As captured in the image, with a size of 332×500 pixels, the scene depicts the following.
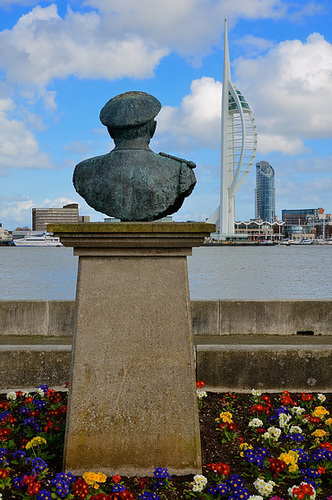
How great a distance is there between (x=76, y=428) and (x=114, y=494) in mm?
623

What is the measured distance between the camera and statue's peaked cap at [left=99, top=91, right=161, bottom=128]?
4750mm

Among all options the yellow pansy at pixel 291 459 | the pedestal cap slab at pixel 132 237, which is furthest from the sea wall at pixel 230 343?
the pedestal cap slab at pixel 132 237

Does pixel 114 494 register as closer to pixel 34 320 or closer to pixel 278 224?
pixel 34 320

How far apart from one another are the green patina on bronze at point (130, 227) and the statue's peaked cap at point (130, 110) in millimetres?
1046

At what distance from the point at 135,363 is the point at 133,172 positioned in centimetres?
150

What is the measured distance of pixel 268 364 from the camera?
608 centimetres

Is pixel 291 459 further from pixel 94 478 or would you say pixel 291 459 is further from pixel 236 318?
pixel 236 318

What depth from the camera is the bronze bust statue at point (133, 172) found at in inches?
183

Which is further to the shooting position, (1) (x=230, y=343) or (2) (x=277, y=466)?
(1) (x=230, y=343)

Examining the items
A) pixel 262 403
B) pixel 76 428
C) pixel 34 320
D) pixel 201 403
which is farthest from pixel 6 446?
pixel 34 320

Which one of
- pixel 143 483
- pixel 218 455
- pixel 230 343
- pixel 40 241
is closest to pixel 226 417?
pixel 218 455

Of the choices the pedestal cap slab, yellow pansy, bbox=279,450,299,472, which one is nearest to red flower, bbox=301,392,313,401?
yellow pansy, bbox=279,450,299,472

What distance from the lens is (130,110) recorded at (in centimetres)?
475

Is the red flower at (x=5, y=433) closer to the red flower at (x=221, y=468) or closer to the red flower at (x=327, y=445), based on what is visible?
the red flower at (x=221, y=468)
